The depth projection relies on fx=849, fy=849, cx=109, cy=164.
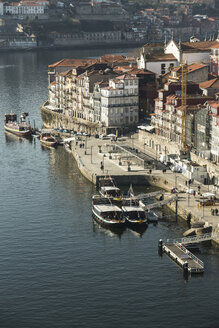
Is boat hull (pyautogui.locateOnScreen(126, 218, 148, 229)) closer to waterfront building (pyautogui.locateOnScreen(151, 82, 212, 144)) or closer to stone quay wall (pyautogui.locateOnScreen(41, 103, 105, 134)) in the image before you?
waterfront building (pyautogui.locateOnScreen(151, 82, 212, 144))

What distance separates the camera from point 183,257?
2995 inches

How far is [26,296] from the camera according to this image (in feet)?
230

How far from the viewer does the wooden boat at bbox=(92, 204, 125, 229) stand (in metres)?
88.1

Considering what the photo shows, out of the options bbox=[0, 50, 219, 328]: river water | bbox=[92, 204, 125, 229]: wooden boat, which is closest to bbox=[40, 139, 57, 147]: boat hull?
bbox=[0, 50, 219, 328]: river water

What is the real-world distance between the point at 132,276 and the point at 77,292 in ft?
18.9

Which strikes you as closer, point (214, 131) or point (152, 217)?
point (152, 217)

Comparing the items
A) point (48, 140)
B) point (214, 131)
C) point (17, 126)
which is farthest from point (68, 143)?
point (214, 131)

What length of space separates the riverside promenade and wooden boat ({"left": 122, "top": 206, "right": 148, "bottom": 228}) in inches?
169

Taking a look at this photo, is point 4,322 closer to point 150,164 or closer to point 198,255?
point 198,255

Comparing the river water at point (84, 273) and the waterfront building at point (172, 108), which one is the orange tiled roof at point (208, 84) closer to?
the waterfront building at point (172, 108)

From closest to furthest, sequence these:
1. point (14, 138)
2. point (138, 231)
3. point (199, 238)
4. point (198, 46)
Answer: point (199, 238) < point (138, 231) < point (14, 138) < point (198, 46)

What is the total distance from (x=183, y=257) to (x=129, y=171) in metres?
31.2

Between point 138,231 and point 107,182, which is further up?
point 107,182

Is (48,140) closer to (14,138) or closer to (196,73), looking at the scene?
(14,138)
